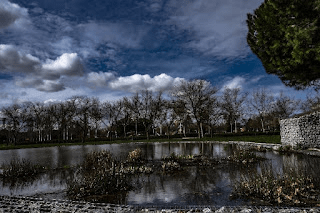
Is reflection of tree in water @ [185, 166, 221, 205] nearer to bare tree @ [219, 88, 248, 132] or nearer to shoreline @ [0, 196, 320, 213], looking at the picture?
shoreline @ [0, 196, 320, 213]

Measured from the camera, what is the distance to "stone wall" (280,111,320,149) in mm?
15875

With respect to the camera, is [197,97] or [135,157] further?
[197,97]

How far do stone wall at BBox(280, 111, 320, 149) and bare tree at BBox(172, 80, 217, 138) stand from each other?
71.3 feet

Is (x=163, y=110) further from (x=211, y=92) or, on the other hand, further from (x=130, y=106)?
(x=211, y=92)

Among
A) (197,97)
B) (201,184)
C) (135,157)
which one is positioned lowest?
(201,184)

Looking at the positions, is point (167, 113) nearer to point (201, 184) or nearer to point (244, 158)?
point (244, 158)

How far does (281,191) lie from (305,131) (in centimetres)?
1282

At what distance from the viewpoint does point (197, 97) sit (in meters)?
40.2

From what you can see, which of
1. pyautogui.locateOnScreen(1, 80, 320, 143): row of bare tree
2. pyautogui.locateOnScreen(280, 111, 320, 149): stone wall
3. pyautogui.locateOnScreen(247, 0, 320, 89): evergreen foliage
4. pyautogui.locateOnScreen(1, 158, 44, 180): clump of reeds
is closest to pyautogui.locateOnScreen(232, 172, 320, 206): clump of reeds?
pyautogui.locateOnScreen(247, 0, 320, 89): evergreen foliage

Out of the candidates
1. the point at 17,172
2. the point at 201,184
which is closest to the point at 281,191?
the point at 201,184

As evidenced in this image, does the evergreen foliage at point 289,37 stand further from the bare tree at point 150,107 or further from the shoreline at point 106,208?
the bare tree at point 150,107

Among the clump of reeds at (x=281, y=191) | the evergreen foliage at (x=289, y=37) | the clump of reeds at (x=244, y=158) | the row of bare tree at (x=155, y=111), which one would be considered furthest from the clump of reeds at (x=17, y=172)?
the row of bare tree at (x=155, y=111)

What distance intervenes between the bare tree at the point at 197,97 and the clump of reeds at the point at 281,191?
32898 mm

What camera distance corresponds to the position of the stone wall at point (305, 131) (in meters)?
15.9
